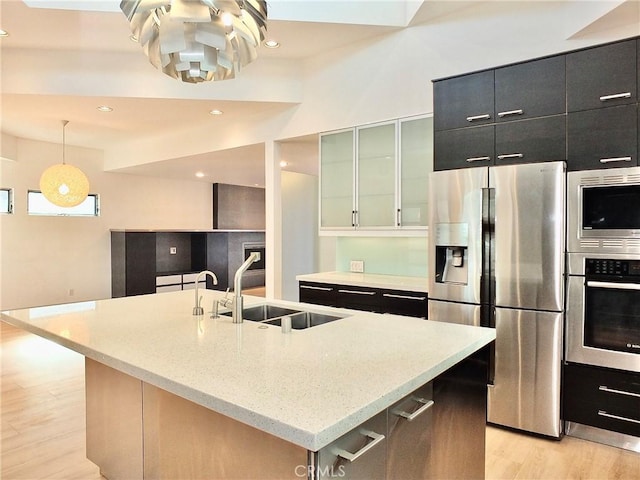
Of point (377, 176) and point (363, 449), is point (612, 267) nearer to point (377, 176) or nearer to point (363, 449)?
point (377, 176)

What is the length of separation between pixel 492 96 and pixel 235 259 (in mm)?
7062

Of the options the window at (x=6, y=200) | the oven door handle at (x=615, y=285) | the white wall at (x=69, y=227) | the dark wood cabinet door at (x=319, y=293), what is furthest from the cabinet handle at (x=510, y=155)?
the window at (x=6, y=200)

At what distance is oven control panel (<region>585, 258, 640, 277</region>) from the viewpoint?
94.9 inches

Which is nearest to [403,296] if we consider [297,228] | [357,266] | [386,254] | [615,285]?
[386,254]

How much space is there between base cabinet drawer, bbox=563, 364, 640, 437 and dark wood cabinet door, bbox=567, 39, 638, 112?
162 centimetres

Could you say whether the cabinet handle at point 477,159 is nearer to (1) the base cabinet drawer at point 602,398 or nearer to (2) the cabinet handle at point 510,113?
(2) the cabinet handle at point 510,113

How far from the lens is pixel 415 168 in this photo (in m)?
→ 3.65

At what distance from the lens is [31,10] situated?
10.6 feet

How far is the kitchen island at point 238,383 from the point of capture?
42.6 inches

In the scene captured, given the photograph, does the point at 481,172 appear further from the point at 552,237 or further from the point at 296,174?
the point at 296,174

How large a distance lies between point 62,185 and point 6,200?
181 centimetres

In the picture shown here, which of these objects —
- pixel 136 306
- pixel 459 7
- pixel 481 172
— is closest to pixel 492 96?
pixel 481 172

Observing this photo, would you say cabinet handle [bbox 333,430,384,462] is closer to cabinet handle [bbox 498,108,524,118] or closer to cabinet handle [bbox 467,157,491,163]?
cabinet handle [bbox 467,157,491,163]

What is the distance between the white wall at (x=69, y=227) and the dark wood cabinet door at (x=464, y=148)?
637cm
